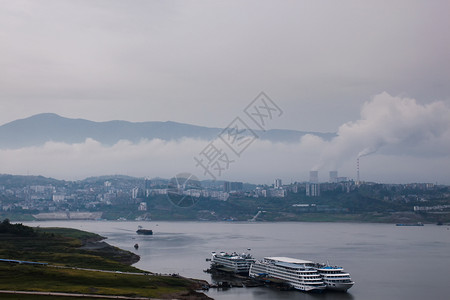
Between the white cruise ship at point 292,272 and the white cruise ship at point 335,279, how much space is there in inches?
14.9

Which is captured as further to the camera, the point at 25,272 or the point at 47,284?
the point at 25,272

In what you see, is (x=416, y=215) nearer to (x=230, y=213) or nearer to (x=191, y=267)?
(x=230, y=213)

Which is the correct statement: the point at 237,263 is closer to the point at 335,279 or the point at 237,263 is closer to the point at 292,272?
the point at 292,272

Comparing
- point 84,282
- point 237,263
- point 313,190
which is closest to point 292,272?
point 237,263

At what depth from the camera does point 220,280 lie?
45.6 m

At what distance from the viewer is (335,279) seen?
40125mm

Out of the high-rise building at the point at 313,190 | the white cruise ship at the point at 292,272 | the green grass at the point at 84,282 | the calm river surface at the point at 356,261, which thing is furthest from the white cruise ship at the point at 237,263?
the high-rise building at the point at 313,190

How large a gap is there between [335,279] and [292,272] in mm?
3265

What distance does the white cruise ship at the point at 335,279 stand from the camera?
3994 cm

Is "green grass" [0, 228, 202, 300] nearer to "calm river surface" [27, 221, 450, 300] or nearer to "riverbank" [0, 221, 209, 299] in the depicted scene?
"riverbank" [0, 221, 209, 299]

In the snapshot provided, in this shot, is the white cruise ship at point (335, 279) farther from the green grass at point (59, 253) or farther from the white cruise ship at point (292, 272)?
the green grass at point (59, 253)

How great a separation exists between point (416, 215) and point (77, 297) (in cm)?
13139

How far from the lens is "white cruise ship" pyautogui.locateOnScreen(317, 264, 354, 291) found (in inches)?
1572

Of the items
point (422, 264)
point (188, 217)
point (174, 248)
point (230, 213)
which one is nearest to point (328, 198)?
point (230, 213)
